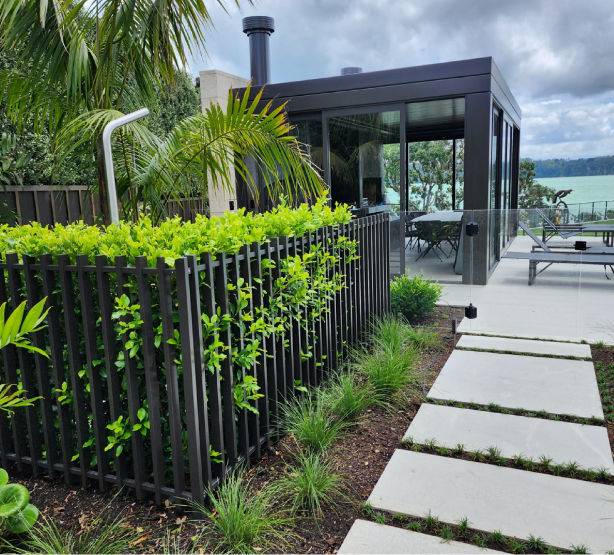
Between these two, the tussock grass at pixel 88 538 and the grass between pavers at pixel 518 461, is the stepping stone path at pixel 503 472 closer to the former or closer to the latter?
the grass between pavers at pixel 518 461

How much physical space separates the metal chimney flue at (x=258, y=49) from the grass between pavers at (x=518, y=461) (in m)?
8.65

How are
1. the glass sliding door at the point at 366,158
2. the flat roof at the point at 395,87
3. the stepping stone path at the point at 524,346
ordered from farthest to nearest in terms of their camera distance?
the glass sliding door at the point at 366,158, the flat roof at the point at 395,87, the stepping stone path at the point at 524,346

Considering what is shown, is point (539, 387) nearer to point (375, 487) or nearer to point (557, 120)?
point (375, 487)

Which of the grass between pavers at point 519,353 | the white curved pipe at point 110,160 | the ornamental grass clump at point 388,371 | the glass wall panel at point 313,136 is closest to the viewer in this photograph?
the white curved pipe at point 110,160

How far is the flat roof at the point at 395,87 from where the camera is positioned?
261 inches

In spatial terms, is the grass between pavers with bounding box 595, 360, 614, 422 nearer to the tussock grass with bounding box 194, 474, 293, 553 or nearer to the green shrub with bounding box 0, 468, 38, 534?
the tussock grass with bounding box 194, 474, 293, 553

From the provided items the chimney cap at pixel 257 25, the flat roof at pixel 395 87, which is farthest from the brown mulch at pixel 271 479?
the chimney cap at pixel 257 25

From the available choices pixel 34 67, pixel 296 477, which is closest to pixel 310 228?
pixel 296 477

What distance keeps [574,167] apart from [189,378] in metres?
22.2

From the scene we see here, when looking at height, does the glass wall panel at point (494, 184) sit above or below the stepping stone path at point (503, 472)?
above

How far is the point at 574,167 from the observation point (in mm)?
20562

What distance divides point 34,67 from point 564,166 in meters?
19.7

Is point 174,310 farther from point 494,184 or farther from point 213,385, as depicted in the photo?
point 494,184

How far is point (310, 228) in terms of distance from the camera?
3256 mm
